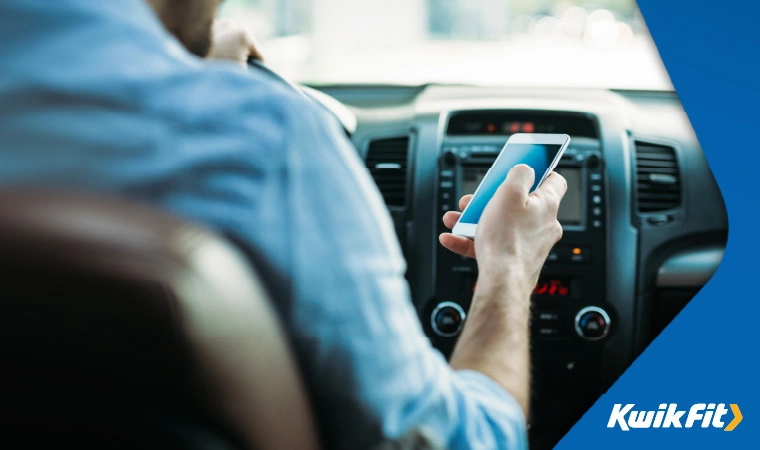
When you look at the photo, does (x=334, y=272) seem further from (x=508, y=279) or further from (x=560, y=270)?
(x=560, y=270)

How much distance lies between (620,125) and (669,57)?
0.76 m

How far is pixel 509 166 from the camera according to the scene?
1.66 m

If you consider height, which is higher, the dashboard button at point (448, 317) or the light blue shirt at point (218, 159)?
the light blue shirt at point (218, 159)

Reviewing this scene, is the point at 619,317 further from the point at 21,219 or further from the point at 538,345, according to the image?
the point at 21,219

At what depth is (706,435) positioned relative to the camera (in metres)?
1.64

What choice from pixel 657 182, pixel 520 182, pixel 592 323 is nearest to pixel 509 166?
pixel 520 182

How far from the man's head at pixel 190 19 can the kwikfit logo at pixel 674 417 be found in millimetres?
892

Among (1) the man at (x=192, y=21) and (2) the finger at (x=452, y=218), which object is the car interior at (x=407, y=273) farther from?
(1) the man at (x=192, y=21)

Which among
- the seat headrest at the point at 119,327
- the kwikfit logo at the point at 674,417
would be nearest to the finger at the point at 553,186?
the kwikfit logo at the point at 674,417

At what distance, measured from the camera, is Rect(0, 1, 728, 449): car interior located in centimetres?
91

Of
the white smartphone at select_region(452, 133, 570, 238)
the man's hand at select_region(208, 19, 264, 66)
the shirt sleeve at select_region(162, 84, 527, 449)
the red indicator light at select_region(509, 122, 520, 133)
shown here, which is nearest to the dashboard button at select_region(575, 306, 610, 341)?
the red indicator light at select_region(509, 122, 520, 133)

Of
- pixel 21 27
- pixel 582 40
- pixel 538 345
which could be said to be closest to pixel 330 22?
pixel 582 40

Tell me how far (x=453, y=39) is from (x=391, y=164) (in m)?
0.46

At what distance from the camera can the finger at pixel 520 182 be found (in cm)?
148
